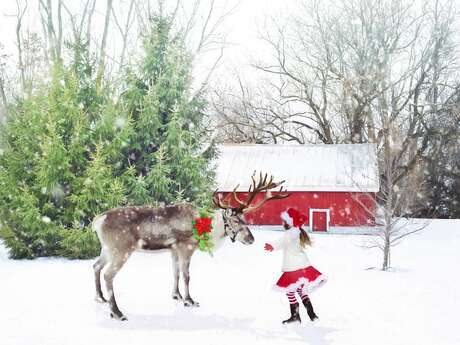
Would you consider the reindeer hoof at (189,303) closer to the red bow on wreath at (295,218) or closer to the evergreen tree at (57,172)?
the red bow on wreath at (295,218)

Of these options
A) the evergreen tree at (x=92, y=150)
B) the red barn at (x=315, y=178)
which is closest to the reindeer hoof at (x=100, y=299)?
the evergreen tree at (x=92, y=150)

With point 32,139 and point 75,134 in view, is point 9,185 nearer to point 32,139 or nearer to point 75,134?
point 32,139

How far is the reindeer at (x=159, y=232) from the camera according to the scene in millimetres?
8594

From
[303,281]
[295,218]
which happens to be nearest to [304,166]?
[295,218]

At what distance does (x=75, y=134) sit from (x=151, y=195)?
3273 millimetres

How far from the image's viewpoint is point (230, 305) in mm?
9359

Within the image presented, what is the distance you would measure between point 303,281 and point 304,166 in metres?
18.4

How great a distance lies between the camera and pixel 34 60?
27.7 metres

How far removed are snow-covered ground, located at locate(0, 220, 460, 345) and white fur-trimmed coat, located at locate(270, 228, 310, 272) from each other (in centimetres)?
92

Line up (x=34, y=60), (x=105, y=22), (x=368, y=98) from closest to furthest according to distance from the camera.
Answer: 1. (x=105, y=22)
2. (x=34, y=60)
3. (x=368, y=98)

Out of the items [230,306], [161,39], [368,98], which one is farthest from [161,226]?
[368,98]

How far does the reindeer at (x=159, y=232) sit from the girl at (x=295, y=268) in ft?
3.65

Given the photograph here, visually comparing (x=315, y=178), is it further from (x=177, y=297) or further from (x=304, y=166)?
(x=177, y=297)

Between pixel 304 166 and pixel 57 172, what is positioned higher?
pixel 304 166
